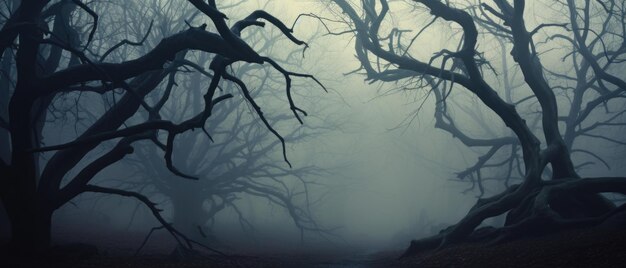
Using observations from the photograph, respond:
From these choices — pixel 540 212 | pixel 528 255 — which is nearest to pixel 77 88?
pixel 528 255

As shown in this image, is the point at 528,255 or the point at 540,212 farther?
the point at 540,212

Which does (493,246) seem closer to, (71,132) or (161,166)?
(161,166)

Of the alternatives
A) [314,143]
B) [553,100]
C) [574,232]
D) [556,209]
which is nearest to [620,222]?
Answer: [574,232]

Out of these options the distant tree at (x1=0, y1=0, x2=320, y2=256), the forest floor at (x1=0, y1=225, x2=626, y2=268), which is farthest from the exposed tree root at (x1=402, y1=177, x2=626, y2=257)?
the distant tree at (x1=0, y1=0, x2=320, y2=256)

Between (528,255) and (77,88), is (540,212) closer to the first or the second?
(528,255)

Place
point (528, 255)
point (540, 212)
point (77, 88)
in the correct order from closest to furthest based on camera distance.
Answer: point (528, 255), point (77, 88), point (540, 212)

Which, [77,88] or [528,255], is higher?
[77,88]

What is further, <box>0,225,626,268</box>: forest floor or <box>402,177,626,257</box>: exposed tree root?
<box>402,177,626,257</box>: exposed tree root

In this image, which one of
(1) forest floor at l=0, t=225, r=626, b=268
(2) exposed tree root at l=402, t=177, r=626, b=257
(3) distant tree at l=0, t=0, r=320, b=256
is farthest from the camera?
(2) exposed tree root at l=402, t=177, r=626, b=257

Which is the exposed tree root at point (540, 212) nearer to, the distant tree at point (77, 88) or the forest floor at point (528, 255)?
the forest floor at point (528, 255)

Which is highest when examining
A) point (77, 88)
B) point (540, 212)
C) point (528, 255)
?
point (77, 88)

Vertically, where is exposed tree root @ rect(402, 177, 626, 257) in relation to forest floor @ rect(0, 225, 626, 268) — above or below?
above

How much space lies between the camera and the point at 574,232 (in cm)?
534

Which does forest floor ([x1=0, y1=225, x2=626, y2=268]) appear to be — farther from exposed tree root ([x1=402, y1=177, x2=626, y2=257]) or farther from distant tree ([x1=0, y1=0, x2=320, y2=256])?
distant tree ([x1=0, y1=0, x2=320, y2=256])
